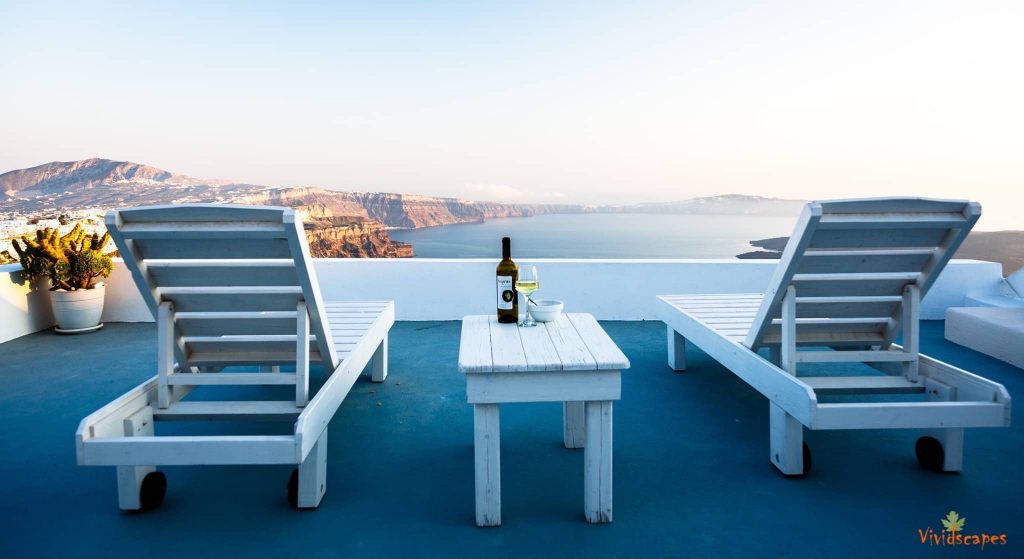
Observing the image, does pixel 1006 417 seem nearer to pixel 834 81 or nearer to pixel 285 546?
pixel 285 546

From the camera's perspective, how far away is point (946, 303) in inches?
201

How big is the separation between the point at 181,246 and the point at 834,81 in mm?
9209

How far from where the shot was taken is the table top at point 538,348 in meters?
1.68

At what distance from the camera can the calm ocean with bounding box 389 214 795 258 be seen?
610 cm

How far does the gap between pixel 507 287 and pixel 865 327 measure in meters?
1.52

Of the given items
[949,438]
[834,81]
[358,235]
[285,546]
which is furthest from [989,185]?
[285,546]

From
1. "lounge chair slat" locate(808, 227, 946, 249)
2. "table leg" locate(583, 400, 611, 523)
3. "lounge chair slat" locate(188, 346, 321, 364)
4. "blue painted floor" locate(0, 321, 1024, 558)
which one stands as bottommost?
"blue painted floor" locate(0, 321, 1024, 558)

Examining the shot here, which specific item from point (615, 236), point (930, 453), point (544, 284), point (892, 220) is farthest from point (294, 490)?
point (615, 236)

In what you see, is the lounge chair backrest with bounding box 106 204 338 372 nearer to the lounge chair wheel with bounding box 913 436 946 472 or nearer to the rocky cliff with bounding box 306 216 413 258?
the lounge chair wheel with bounding box 913 436 946 472

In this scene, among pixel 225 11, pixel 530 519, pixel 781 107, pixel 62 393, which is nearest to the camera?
pixel 530 519

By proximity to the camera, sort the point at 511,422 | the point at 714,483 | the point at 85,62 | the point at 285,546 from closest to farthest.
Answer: the point at 285,546
the point at 714,483
the point at 511,422
the point at 85,62

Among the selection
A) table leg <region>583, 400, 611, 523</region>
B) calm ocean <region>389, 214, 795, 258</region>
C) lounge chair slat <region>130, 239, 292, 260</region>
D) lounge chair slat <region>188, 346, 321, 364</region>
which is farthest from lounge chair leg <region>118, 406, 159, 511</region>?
calm ocean <region>389, 214, 795, 258</region>

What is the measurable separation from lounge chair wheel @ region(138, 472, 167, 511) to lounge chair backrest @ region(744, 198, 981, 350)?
7.29 feet

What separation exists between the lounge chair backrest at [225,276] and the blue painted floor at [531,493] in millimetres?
482
